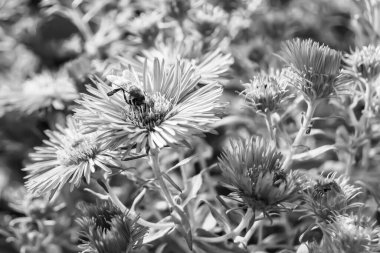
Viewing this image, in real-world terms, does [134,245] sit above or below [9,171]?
above

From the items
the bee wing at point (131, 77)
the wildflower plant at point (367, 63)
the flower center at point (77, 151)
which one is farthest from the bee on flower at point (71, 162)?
the wildflower plant at point (367, 63)

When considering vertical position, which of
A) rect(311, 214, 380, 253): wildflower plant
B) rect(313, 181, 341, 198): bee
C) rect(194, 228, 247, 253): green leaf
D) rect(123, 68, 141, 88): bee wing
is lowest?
rect(194, 228, 247, 253): green leaf

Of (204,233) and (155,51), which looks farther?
(155,51)

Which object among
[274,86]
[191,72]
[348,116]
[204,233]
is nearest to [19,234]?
[204,233]

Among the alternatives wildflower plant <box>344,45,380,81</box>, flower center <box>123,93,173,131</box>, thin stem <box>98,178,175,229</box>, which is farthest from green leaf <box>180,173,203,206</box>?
wildflower plant <box>344,45,380,81</box>

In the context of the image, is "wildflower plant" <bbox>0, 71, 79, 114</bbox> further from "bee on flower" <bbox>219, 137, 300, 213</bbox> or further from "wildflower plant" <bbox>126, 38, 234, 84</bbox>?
"bee on flower" <bbox>219, 137, 300, 213</bbox>

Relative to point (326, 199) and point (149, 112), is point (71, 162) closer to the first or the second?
point (149, 112)

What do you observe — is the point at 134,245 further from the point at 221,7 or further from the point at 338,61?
the point at 221,7
